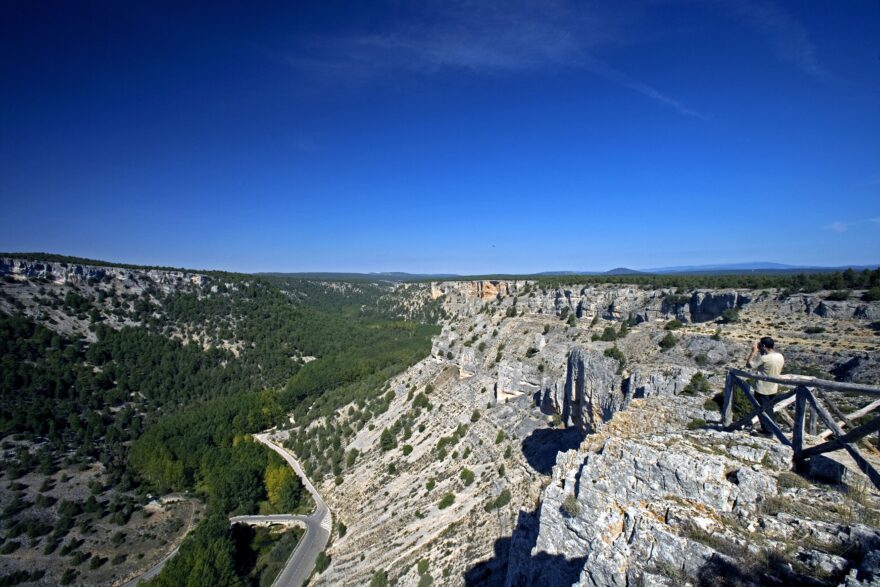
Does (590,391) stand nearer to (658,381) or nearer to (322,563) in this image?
(658,381)

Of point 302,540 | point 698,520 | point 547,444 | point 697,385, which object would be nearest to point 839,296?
point 697,385

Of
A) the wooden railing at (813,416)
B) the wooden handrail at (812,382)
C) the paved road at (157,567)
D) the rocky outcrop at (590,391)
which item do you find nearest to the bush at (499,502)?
the rocky outcrop at (590,391)

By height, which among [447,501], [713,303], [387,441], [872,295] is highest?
[872,295]

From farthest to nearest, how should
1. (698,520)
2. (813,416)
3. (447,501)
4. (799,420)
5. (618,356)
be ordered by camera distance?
(447,501) < (618,356) < (813,416) < (799,420) < (698,520)

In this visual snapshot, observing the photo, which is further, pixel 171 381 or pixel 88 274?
pixel 88 274

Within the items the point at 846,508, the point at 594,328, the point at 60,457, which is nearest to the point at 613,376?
the point at 594,328

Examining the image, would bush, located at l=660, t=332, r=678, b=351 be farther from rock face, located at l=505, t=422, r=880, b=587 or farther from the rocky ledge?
rock face, located at l=505, t=422, r=880, b=587

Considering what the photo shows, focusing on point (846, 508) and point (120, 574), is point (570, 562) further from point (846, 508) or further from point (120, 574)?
point (120, 574)
